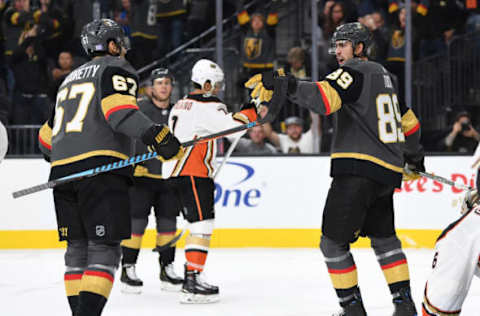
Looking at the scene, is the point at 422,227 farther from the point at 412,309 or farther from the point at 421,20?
the point at 412,309

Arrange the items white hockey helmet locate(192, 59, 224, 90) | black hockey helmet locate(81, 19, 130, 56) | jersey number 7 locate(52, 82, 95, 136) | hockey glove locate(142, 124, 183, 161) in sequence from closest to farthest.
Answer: hockey glove locate(142, 124, 183, 161) → jersey number 7 locate(52, 82, 95, 136) → black hockey helmet locate(81, 19, 130, 56) → white hockey helmet locate(192, 59, 224, 90)

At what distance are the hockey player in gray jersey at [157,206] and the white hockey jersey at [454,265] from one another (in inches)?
101

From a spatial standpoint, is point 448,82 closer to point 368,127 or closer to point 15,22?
point 15,22

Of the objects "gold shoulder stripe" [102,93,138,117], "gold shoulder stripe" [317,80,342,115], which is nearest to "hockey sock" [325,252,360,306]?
"gold shoulder stripe" [317,80,342,115]

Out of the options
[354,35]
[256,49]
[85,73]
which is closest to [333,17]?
[256,49]

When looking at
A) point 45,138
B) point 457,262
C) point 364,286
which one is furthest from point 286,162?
point 457,262

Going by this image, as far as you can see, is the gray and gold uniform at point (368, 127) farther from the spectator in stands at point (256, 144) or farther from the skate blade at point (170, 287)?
the spectator in stands at point (256, 144)

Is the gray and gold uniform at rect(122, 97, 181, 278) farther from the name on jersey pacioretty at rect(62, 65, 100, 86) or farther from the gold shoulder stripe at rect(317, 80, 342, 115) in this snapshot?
the gold shoulder stripe at rect(317, 80, 342, 115)

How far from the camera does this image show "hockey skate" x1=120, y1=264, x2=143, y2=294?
14.9ft

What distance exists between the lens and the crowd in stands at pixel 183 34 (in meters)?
7.47

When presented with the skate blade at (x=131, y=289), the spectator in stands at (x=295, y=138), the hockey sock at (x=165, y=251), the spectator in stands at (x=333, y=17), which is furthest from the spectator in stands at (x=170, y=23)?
the skate blade at (x=131, y=289)

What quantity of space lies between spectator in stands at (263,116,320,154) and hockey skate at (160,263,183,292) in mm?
2405

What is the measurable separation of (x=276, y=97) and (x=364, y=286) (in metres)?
2.03

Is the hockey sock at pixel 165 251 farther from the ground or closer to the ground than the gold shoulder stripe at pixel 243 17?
closer to the ground
